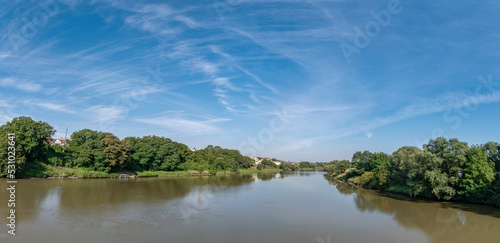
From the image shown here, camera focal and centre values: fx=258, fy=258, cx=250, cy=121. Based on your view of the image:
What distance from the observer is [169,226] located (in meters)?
14.8

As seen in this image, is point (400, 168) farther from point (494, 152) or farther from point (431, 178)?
point (494, 152)

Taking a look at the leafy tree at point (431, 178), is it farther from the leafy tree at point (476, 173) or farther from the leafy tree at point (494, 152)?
the leafy tree at point (494, 152)

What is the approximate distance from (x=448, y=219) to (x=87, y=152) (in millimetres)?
47542

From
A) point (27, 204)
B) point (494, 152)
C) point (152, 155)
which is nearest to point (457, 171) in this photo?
point (494, 152)

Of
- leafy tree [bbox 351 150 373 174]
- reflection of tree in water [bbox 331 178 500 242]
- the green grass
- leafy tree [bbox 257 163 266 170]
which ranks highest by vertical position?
leafy tree [bbox 351 150 373 174]

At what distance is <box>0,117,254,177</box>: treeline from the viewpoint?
34.8 metres

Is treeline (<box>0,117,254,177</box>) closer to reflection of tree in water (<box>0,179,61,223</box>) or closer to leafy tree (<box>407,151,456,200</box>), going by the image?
reflection of tree in water (<box>0,179,61,223</box>)

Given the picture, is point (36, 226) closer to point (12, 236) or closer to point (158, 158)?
point (12, 236)

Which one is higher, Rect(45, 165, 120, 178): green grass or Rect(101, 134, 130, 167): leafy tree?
Rect(101, 134, 130, 167): leafy tree

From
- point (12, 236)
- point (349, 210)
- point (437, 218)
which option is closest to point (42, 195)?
point (12, 236)

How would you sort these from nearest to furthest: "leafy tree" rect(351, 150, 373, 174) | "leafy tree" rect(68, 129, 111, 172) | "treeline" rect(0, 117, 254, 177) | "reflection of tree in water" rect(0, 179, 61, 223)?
"reflection of tree in water" rect(0, 179, 61, 223) < "treeline" rect(0, 117, 254, 177) < "leafy tree" rect(68, 129, 111, 172) < "leafy tree" rect(351, 150, 373, 174)

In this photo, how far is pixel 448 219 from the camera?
1914 cm

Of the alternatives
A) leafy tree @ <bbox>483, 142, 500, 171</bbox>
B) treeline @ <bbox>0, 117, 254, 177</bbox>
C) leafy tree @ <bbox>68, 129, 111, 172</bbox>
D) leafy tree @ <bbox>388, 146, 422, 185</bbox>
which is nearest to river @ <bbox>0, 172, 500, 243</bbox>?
leafy tree @ <bbox>483, 142, 500, 171</bbox>

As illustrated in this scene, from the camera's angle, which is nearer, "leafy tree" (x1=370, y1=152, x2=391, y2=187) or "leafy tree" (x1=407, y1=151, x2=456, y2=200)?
"leafy tree" (x1=407, y1=151, x2=456, y2=200)
